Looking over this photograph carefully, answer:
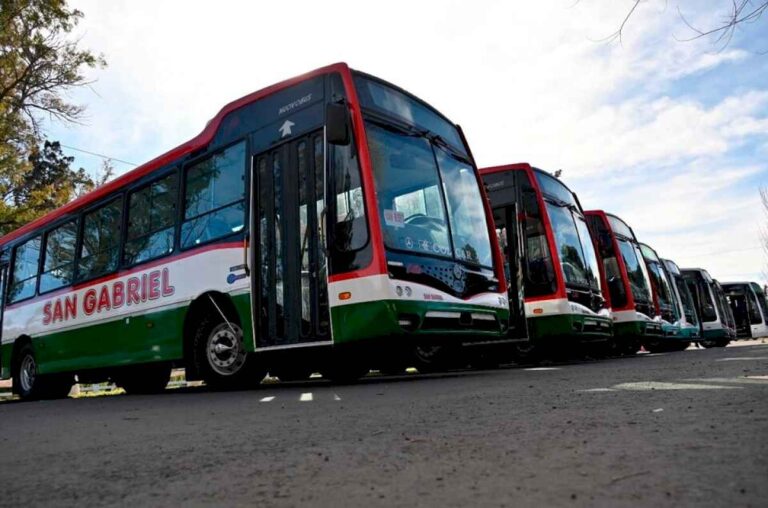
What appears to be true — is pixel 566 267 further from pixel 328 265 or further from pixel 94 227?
pixel 94 227

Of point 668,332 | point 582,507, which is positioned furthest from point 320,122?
point 668,332

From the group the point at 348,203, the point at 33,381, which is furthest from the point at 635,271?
the point at 33,381

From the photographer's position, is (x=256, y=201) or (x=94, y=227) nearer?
(x=256, y=201)

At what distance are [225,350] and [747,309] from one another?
30088 mm

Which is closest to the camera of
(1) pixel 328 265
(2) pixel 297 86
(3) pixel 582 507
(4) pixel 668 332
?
(3) pixel 582 507

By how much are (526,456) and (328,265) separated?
165 inches

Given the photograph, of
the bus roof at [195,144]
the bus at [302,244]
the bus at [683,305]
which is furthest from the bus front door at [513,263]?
the bus at [683,305]

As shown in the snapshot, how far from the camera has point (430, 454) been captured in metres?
2.51

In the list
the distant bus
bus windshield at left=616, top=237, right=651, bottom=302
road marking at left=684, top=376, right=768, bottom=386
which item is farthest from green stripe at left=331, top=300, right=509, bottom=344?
the distant bus

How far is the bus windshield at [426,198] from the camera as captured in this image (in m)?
6.55

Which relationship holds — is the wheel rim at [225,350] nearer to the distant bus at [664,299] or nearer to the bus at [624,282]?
the bus at [624,282]

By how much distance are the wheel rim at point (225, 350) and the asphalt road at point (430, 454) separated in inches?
102

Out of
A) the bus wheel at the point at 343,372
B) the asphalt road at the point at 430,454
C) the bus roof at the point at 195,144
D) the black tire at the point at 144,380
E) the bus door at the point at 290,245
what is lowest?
the asphalt road at the point at 430,454

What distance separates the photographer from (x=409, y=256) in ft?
21.2
